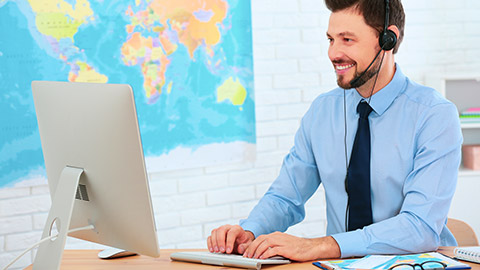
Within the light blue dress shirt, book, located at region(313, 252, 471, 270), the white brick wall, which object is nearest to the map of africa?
the white brick wall

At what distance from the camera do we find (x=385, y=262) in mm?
1421

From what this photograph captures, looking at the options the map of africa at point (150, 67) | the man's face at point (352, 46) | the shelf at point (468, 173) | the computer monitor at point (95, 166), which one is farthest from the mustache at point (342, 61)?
the shelf at point (468, 173)

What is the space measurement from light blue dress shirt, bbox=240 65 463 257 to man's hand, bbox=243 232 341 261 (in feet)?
0.11

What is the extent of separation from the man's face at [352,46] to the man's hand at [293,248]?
52 centimetres

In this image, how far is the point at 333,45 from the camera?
182 centimetres

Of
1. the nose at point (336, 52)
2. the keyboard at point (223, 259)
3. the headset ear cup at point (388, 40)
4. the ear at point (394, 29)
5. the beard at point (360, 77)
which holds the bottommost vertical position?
the keyboard at point (223, 259)

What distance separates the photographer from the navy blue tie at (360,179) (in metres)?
1.79

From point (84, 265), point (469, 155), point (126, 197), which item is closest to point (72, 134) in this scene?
point (126, 197)

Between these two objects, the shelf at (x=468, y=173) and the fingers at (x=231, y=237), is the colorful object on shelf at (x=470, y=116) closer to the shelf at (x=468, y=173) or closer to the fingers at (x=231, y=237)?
the shelf at (x=468, y=173)

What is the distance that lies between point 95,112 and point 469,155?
8.19 feet

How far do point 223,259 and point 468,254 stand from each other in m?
0.61

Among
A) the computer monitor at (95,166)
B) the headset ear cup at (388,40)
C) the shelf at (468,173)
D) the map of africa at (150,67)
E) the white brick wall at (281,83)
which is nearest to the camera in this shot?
the computer monitor at (95,166)

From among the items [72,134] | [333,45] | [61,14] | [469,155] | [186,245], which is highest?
[61,14]

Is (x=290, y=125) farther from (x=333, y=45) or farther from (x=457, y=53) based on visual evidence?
(x=333, y=45)
